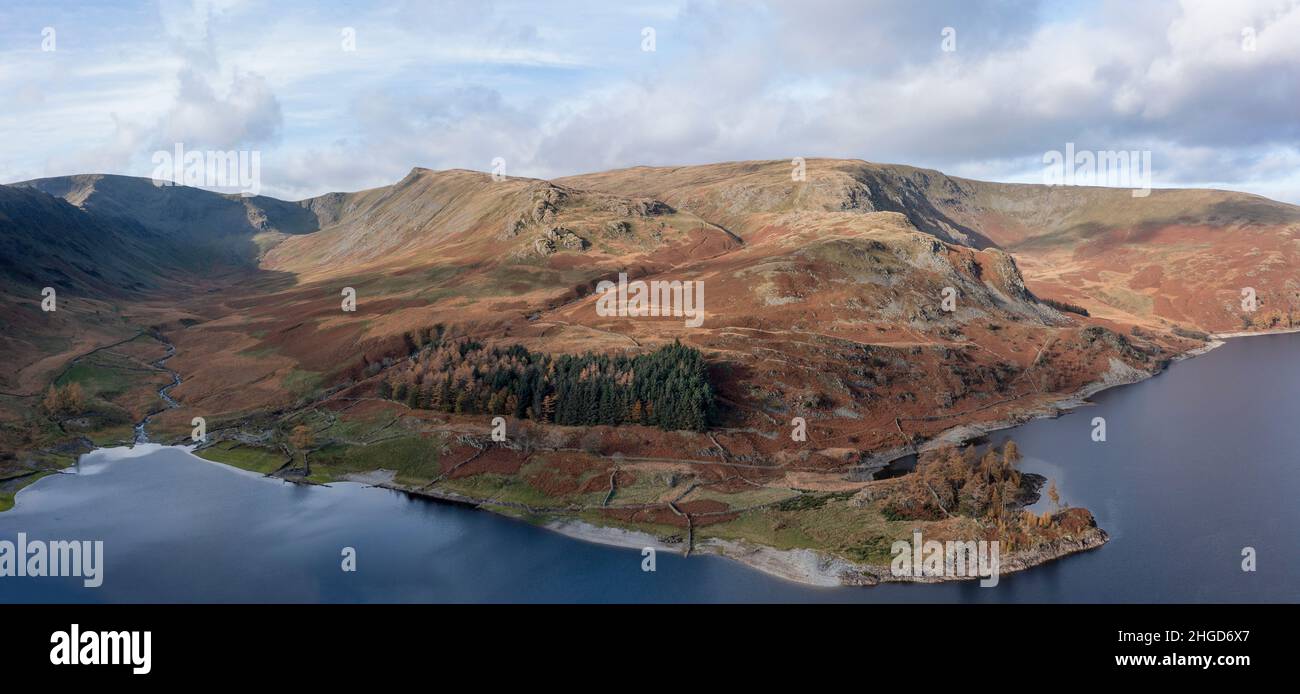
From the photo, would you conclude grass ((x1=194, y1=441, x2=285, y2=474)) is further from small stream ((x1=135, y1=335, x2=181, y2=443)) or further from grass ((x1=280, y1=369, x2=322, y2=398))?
grass ((x1=280, y1=369, x2=322, y2=398))

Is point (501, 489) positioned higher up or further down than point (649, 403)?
further down

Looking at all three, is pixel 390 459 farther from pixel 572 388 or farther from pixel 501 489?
pixel 572 388

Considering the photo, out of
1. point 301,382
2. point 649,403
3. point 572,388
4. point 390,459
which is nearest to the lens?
point 390,459

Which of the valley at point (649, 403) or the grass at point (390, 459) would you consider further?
the grass at point (390, 459)

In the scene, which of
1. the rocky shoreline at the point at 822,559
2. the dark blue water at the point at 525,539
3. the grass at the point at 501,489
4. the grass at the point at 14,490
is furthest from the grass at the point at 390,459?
the grass at the point at 14,490

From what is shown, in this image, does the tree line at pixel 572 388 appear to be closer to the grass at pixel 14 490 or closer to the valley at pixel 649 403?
the valley at pixel 649 403

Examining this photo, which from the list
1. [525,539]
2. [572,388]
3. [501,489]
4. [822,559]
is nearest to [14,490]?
[501,489]

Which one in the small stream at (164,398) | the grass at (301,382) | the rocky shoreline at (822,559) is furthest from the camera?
the grass at (301,382)

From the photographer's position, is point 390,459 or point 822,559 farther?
point 390,459

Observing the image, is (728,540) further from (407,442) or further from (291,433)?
(291,433)
